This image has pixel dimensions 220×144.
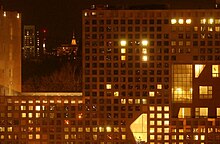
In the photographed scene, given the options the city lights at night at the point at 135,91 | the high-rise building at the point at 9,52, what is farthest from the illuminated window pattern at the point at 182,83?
the high-rise building at the point at 9,52

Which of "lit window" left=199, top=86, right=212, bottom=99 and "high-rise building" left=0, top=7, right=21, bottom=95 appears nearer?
"lit window" left=199, top=86, right=212, bottom=99

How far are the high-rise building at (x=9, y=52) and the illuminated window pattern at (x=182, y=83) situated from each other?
7736 mm

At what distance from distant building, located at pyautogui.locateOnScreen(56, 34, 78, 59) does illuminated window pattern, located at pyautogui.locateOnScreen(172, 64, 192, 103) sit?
3416 centimetres

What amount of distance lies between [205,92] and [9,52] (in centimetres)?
956

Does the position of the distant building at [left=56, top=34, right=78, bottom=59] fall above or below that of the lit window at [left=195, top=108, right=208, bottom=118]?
above

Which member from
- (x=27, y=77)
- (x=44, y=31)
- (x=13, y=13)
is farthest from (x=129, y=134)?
(x=44, y=31)

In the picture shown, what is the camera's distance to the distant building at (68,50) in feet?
198

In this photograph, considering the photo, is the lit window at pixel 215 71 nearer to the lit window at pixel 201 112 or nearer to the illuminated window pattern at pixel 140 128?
the lit window at pixel 201 112

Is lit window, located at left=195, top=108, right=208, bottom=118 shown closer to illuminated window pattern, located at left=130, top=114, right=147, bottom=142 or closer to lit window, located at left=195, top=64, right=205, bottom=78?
lit window, located at left=195, top=64, right=205, bottom=78

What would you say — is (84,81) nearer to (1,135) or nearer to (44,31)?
(1,135)

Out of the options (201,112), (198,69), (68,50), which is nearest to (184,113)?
(201,112)

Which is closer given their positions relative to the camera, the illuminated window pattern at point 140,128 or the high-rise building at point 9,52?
the illuminated window pattern at point 140,128

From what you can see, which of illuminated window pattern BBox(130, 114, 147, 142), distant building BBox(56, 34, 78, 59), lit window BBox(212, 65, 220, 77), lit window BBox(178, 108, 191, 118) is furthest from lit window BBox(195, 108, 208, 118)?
distant building BBox(56, 34, 78, 59)

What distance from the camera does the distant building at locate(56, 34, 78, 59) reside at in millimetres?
60434
